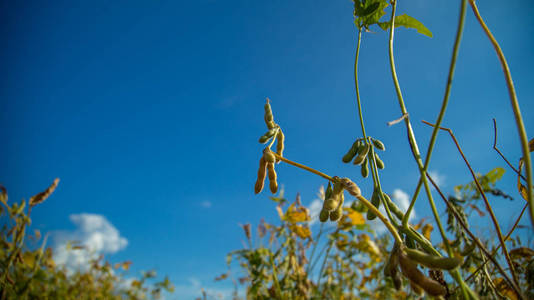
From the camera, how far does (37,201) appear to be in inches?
54.7

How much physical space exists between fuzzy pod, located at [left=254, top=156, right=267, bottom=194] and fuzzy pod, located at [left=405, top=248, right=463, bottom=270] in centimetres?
39

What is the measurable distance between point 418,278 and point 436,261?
52 mm

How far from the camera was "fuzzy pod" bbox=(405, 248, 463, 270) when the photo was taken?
48 centimetres

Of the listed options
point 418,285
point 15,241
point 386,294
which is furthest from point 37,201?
point 386,294

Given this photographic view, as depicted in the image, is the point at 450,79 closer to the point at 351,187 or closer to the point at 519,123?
the point at 519,123

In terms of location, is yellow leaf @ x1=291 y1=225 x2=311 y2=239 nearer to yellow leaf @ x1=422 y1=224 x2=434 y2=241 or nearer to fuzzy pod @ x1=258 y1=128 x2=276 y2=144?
yellow leaf @ x1=422 y1=224 x2=434 y2=241

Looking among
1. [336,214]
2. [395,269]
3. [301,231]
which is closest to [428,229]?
[301,231]

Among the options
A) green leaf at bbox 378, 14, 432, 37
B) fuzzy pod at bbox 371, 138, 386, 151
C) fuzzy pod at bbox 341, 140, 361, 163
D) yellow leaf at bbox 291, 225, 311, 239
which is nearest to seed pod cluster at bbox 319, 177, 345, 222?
fuzzy pod at bbox 341, 140, 361, 163

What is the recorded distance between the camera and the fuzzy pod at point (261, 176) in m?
0.77

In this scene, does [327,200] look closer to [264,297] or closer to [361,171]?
[361,171]

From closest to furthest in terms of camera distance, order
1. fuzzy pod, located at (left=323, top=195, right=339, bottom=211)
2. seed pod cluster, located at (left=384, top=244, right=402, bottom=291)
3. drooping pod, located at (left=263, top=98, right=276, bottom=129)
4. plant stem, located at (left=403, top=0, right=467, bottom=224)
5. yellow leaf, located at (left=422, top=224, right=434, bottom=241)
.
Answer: plant stem, located at (left=403, top=0, right=467, bottom=224) → seed pod cluster, located at (left=384, top=244, right=402, bottom=291) → fuzzy pod, located at (left=323, top=195, right=339, bottom=211) → drooping pod, located at (left=263, top=98, right=276, bottom=129) → yellow leaf, located at (left=422, top=224, right=434, bottom=241)

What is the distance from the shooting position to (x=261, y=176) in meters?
0.78

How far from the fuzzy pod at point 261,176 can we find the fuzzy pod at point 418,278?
0.38 meters

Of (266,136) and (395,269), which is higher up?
(266,136)
